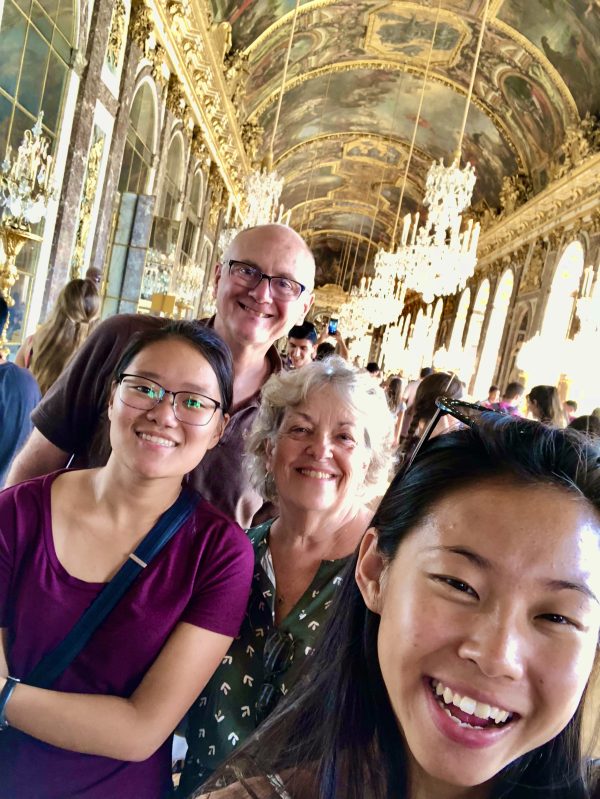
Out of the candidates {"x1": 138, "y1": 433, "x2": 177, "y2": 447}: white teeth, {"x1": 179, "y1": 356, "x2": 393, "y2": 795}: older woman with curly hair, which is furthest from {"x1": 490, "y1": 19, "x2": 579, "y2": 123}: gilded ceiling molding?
{"x1": 138, "y1": 433, "x2": 177, "y2": 447}: white teeth

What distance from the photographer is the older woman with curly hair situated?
5.84ft

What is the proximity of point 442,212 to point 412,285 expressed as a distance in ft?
4.35

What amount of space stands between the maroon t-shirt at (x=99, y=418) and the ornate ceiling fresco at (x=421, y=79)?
1298 centimetres

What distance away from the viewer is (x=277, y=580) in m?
2.00

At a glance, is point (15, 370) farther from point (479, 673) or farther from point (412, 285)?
point (412, 285)

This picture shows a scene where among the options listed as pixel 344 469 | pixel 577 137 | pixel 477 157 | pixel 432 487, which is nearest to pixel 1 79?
pixel 344 469

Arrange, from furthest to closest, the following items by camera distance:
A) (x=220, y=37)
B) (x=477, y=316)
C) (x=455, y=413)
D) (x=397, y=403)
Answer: (x=477, y=316), (x=220, y=37), (x=397, y=403), (x=455, y=413)

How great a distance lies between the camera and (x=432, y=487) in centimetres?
113

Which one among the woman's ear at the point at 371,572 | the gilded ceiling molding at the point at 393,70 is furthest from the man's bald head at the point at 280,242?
the gilded ceiling molding at the point at 393,70

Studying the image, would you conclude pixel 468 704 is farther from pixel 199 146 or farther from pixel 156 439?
pixel 199 146

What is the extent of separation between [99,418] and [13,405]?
70 cm

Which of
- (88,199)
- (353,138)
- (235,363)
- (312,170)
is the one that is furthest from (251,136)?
(235,363)

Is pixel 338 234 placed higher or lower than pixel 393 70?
higher

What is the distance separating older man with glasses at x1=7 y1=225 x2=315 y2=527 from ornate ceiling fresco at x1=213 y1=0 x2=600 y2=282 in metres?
12.6
